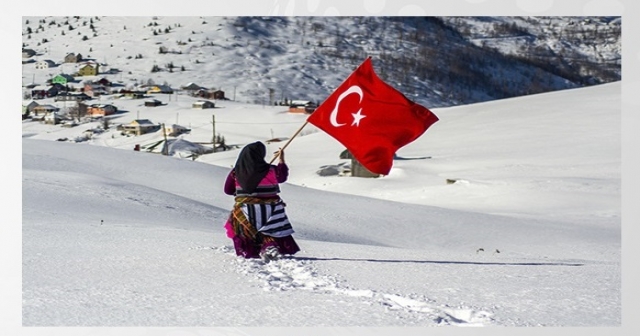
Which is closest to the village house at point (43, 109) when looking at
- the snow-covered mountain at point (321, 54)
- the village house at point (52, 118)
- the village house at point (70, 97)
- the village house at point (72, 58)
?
the village house at point (52, 118)

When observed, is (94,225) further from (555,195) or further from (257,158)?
(555,195)

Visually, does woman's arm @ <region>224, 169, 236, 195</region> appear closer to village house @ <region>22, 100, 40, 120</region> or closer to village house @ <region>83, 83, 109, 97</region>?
village house @ <region>22, 100, 40, 120</region>

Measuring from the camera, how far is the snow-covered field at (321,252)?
5.34 metres

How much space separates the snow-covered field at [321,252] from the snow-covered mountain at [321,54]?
49081 mm

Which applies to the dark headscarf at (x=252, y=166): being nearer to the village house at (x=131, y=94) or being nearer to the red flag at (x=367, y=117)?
the red flag at (x=367, y=117)

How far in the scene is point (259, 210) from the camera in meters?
7.02

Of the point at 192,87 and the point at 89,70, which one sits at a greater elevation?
the point at 89,70

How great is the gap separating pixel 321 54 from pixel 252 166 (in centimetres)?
7356

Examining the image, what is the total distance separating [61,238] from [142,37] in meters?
78.6

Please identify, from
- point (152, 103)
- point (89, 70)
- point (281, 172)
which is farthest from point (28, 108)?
point (281, 172)

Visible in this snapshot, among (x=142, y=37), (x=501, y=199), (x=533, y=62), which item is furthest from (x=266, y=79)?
(x=501, y=199)

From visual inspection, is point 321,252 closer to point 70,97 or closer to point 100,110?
point 100,110

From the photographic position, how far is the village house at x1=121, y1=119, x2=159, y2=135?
50856 mm

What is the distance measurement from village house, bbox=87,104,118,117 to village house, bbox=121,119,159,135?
18.2ft
